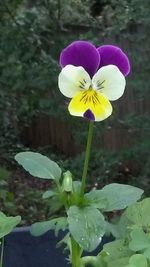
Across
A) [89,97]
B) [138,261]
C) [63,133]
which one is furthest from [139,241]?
[63,133]

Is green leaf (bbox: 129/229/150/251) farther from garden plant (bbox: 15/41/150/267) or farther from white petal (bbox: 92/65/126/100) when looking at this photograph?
white petal (bbox: 92/65/126/100)

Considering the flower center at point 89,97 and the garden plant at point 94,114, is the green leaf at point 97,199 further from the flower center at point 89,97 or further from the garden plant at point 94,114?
the flower center at point 89,97

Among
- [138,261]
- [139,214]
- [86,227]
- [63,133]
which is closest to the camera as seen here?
[138,261]

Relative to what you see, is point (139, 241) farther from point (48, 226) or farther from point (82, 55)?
point (82, 55)

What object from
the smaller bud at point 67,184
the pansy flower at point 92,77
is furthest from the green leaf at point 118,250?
the pansy flower at point 92,77

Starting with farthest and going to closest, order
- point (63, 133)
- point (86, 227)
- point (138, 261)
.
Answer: point (63, 133) → point (86, 227) → point (138, 261)

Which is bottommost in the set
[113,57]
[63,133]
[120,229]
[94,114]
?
[63,133]
